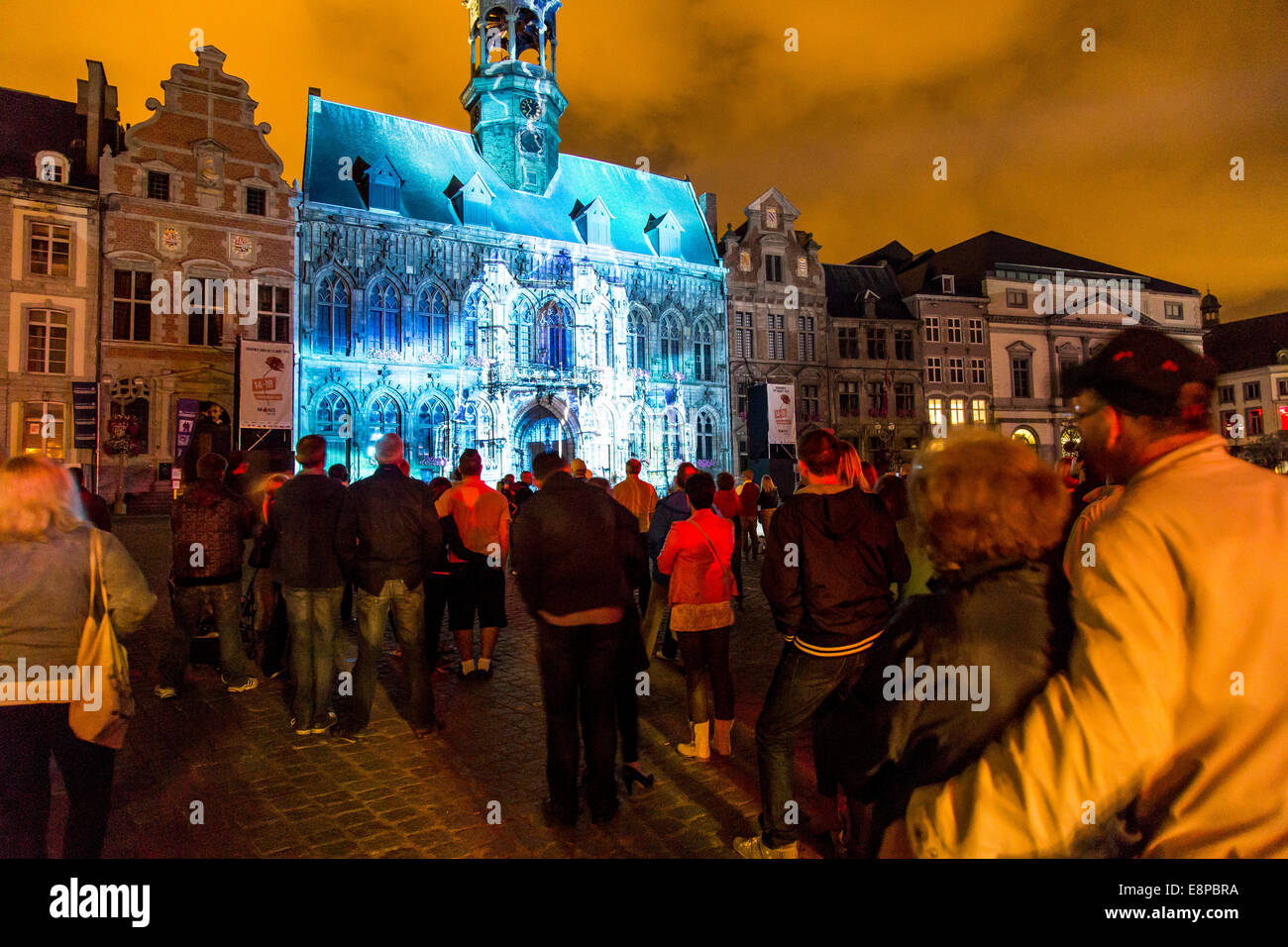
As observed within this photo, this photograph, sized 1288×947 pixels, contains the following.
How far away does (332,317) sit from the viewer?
83.0ft

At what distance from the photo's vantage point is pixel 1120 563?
4.59ft

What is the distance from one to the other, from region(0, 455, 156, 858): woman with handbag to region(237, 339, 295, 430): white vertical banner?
2050 centimetres

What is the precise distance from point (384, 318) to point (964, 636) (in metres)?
27.3

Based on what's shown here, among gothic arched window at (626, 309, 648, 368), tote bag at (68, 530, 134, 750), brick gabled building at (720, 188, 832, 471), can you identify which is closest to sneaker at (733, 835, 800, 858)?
tote bag at (68, 530, 134, 750)

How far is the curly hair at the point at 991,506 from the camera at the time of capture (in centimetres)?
190

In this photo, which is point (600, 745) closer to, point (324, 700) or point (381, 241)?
point (324, 700)

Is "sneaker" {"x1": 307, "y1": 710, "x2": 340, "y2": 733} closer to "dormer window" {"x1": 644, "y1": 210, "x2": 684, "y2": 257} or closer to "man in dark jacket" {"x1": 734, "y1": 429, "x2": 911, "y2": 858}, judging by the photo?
"man in dark jacket" {"x1": 734, "y1": 429, "x2": 911, "y2": 858}

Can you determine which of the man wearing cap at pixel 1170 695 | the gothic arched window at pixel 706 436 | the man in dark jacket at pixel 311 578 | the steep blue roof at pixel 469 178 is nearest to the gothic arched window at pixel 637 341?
the steep blue roof at pixel 469 178

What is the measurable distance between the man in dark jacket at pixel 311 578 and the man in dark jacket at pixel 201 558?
3.66ft

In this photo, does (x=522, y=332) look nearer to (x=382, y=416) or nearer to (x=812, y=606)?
(x=382, y=416)

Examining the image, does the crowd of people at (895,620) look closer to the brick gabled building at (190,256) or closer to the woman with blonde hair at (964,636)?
the woman with blonde hair at (964,636)

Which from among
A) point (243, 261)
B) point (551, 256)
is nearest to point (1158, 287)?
point (551, 256)

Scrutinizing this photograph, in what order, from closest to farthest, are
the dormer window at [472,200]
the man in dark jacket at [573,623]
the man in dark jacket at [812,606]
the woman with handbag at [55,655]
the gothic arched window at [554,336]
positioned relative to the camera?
the woman with handbag at [55,655] → the man in dark jacket at [812,606] → the man in dark jacket at [573,623] → the dormer window at [472,200] → the gothic arched window at [554,336]

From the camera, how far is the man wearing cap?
1.38 metres
